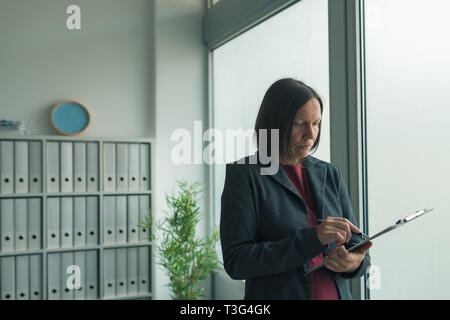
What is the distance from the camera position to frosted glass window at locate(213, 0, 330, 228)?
6.39ft

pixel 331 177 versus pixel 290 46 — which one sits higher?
pixel 290 46

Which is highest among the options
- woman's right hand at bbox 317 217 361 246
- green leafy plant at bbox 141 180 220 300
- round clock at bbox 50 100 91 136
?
round clock at bbox 50 100 91 136

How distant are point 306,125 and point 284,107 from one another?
58 mm

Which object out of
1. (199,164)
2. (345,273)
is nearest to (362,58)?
(345,273)

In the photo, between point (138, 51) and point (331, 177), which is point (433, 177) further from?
point (138, 51)

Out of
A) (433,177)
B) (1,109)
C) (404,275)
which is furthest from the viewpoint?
(1,109)

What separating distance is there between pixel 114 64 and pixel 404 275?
243cm

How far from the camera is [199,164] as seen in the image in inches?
126

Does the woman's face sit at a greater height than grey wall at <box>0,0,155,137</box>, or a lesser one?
lesser

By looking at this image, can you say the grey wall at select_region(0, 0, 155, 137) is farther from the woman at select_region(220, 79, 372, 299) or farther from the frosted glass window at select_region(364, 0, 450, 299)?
the woman at select_region(220, 79, 372, 299)

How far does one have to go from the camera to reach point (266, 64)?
2.47 meters

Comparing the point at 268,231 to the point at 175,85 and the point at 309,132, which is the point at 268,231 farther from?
the point at 175,85

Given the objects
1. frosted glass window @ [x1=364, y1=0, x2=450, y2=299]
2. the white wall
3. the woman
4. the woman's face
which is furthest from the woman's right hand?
the white wall

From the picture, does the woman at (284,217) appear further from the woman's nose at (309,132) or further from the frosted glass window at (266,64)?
the frosted glass window at (266,64)
